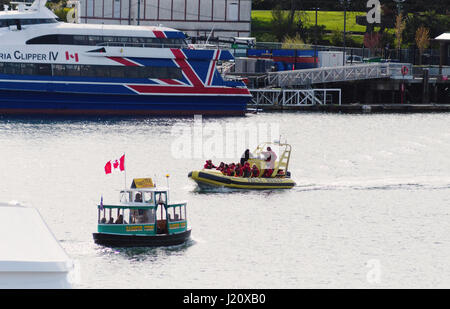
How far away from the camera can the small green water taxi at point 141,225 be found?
30719 millimetres

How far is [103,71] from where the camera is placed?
7994 centimetres

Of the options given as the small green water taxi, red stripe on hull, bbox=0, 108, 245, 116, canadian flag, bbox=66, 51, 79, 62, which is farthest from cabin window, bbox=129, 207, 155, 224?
canadian flag, bbox=66, 51, 79, 62

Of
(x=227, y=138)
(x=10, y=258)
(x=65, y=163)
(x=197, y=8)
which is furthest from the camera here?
(x=197, y=8)

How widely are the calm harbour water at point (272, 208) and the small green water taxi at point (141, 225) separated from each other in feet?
1.67

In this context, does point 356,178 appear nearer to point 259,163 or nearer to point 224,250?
point 259,163

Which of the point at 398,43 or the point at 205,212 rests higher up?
the point at 398,43

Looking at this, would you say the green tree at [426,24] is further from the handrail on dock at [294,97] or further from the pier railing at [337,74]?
the handrail on dock at [294,97]

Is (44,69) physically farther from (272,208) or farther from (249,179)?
(272,208)

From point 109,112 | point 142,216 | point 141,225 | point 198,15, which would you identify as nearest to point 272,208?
point 142,216

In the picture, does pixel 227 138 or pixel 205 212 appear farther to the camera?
pixel 227 138

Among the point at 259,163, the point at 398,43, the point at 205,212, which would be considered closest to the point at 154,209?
the point at 205,212

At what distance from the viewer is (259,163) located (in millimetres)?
43906
